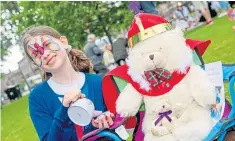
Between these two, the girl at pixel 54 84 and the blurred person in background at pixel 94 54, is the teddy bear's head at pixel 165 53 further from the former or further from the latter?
the blurred person in background at pixel 94 54

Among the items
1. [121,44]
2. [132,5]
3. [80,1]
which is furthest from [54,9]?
[132,5]

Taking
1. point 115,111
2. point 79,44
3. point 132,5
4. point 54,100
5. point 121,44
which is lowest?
point 79,44

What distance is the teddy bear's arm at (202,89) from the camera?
6.99 feet

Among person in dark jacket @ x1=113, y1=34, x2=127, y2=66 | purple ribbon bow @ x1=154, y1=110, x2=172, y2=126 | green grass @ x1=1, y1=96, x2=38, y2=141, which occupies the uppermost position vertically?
purple ribbon bow @ x1=154, y1=110, x2=172, y2=126

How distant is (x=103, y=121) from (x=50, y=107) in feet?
1.30

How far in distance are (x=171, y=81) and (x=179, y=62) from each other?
12 cm

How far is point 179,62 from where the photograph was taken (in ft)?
7.36

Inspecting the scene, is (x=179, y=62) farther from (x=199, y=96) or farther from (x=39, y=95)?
(x=39, y=95)

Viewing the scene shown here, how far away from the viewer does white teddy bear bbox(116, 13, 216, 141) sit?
7.04 feet

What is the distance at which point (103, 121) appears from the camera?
90.8 inches

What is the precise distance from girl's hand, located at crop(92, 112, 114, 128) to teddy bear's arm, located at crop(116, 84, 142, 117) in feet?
0.27

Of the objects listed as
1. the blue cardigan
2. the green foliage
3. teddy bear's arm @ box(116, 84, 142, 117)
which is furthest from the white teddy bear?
the green foliage

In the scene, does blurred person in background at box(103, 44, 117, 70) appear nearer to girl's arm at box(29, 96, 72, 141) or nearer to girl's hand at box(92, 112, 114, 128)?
girl's arm at box(29, 96, 72, 141)

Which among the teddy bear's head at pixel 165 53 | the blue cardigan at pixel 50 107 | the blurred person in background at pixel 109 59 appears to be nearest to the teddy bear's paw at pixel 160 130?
the teddy bear's head at pixel 165 53
